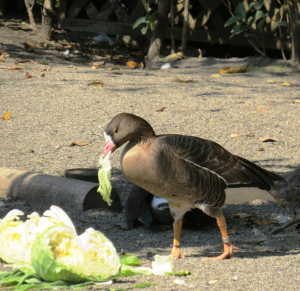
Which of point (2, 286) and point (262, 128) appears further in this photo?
point (262, 128)

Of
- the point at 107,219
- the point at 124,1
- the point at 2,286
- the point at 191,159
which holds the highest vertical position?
the point at 124,1

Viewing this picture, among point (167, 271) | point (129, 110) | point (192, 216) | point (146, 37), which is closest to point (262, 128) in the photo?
point (129, 110)

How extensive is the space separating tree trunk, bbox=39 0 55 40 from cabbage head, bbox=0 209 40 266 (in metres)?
8.34

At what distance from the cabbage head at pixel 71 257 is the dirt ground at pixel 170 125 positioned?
0.14m

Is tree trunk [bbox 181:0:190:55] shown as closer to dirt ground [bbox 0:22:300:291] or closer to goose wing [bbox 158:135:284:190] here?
dirt ground [bbox 0:22:300:291]

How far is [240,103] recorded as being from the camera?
742cm

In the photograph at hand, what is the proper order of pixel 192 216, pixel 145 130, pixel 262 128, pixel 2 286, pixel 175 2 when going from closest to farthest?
1. pixel 2 286
2. pixel 145 130
3. pixel 192 216
4. pixel 262 128
5. pixel 175 2

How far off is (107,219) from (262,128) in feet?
9.58

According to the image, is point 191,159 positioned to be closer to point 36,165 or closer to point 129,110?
point 36,165

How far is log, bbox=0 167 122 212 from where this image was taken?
4.37 meters

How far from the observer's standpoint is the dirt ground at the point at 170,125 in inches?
135

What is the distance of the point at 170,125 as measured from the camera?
655 centimetres

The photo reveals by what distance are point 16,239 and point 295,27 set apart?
23.8 feet

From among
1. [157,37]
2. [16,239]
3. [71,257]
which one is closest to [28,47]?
[157,37]
